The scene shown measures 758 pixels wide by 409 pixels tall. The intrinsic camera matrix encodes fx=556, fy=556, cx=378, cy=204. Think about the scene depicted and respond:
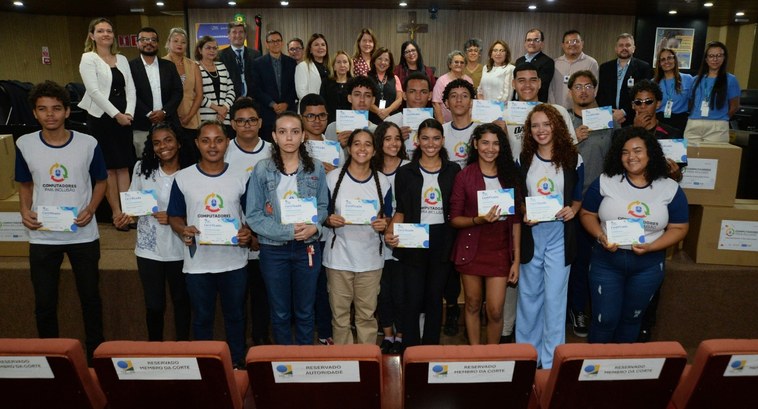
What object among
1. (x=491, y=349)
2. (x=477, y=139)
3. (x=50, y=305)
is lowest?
(x=50, y=305)

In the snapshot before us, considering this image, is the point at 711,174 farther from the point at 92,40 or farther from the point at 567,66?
the point at 92,40

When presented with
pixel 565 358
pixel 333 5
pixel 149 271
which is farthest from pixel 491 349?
pixel 333 5

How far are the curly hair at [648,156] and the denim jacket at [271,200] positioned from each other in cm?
163

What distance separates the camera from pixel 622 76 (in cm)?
483

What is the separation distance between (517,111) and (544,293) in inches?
49.8

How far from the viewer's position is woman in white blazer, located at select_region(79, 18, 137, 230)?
4242 mm

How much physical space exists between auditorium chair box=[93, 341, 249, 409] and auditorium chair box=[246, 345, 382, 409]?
0.10m

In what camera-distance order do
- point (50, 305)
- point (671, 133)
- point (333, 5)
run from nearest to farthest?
point (50, 305), point (671, 133), point (333, 5)

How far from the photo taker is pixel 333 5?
34.0 feet

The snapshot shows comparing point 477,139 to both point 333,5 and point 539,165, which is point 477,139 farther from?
point 333,5

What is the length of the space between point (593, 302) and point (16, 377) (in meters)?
2.73

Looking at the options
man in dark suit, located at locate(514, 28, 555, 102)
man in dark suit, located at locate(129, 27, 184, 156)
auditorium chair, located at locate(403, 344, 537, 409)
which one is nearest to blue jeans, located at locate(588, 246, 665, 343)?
auditorium chair, located at locate(403, 344, 537, 409)

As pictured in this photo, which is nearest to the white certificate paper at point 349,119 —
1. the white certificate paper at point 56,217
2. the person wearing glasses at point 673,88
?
the white certificate paper at point 56,217

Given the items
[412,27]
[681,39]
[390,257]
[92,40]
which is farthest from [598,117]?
[681,39]
